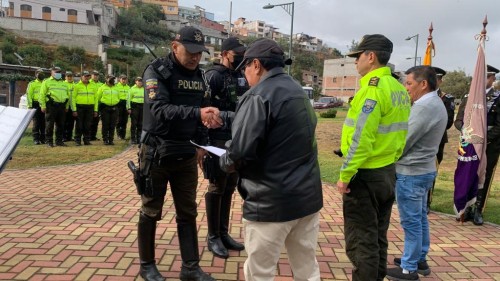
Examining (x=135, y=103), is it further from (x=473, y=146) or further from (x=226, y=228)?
(x=473, y=146)

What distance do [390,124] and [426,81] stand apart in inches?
38.6

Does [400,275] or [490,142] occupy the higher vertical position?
[490,142]

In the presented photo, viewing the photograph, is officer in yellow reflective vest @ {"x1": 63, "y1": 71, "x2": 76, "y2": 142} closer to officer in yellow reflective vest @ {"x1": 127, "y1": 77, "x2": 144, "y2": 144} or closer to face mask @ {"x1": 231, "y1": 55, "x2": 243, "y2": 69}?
officer in yellow reflective vest @ {"x1": 127, "y1": 77, "x2": 144, "y2": 144}

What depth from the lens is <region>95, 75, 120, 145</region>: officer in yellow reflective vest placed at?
1123 centimetres

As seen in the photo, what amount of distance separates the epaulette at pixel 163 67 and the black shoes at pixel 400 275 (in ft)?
8.47

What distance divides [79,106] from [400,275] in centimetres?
987

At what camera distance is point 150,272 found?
123 inches

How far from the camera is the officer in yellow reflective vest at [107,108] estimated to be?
11.2 m

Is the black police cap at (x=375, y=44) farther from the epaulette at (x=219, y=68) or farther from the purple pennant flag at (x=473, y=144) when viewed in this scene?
A: the purple pennant flag at (x=473, y=144)

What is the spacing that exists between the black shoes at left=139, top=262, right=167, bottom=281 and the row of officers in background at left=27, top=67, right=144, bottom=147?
8370mm

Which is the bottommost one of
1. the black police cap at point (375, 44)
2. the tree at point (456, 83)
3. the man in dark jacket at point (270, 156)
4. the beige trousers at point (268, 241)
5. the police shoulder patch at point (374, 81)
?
the beige trousers at point (268, 241)

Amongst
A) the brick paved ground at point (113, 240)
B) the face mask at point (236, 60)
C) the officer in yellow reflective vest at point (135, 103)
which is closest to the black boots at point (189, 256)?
the brick paved ground at point (113, 240)

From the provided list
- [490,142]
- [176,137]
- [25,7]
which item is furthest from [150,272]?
[25,7]

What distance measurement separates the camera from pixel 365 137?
2.64 metres
